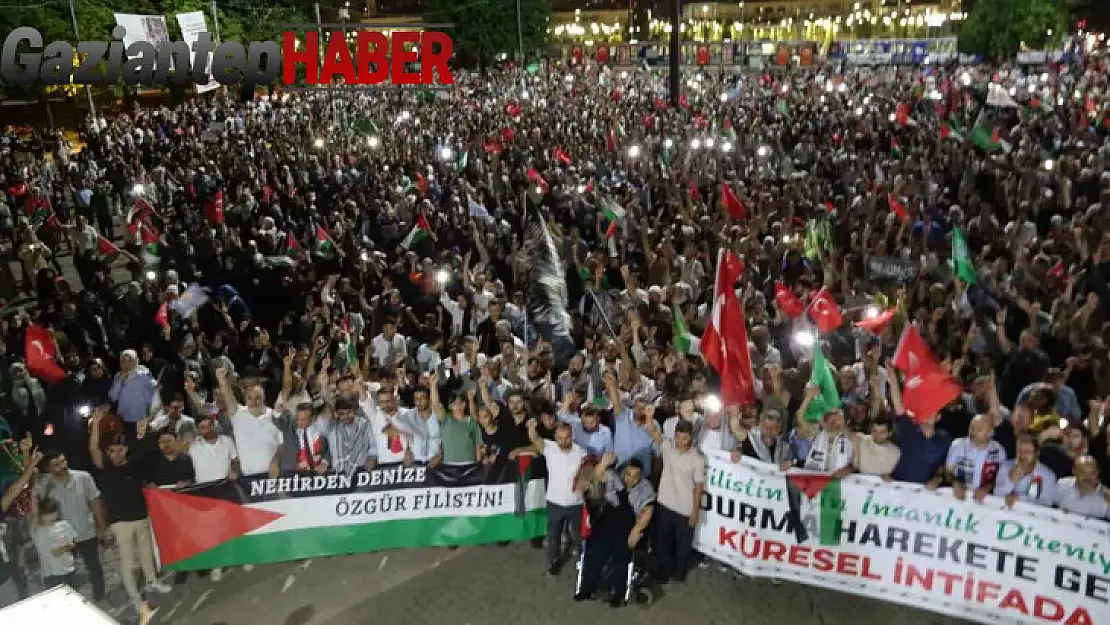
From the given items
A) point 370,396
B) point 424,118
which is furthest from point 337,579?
point 424,118

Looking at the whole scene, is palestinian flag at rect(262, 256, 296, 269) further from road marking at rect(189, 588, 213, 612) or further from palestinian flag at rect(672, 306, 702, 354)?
road marking at rect(189, 588, 213, 612)

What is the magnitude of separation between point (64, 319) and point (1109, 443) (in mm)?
9912

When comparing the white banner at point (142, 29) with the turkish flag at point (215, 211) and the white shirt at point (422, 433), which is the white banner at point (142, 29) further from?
the white shirt at point (422, 433)

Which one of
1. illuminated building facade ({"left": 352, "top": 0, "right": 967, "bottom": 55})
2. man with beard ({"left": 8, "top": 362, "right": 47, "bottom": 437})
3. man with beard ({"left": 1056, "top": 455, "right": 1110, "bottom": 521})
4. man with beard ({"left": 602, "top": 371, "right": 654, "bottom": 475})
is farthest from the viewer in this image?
illuminated building facade ({"left": 352, "top": 0, "right": 967, "bottom": 55})

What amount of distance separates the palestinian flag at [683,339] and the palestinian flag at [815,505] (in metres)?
2.56

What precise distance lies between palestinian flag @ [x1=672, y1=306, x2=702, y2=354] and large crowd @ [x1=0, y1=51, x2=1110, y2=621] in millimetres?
26

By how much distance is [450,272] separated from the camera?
35.7 ft

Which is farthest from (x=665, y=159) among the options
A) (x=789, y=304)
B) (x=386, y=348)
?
(x=386, y=348)

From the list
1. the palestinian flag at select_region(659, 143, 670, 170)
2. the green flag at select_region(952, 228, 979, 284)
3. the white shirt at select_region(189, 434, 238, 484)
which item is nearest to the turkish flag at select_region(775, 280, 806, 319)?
the green flag at select_region(952, 228, 979, 284)

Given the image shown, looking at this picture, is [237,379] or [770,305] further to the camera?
[770,305]

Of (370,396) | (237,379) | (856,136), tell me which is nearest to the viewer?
(370,396)

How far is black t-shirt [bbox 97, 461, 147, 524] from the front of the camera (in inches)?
245

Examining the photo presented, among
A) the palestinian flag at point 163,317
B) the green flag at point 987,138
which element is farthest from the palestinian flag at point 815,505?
the green flag at point 987,138

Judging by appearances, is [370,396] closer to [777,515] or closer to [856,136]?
[777,515]
